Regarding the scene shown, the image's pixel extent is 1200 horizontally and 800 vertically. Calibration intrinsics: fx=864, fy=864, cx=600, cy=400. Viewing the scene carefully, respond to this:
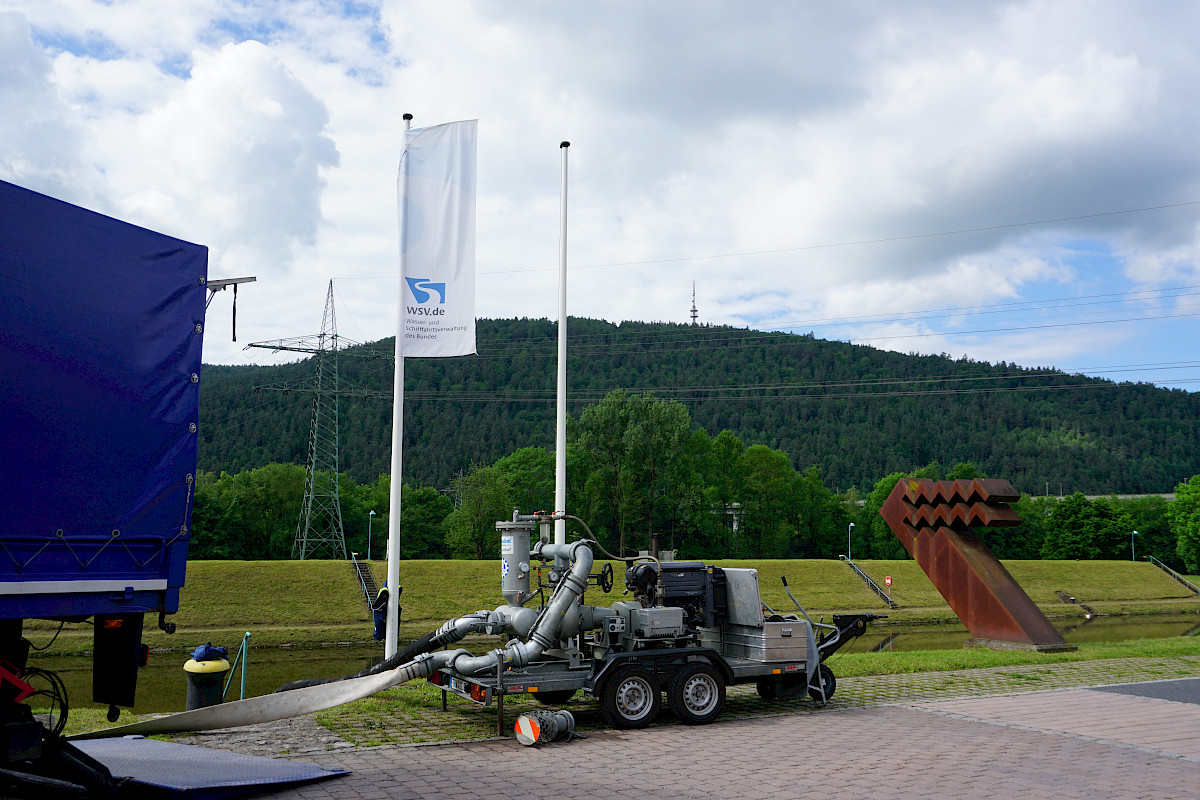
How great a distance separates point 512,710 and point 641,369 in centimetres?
13577

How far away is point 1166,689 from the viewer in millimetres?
13883

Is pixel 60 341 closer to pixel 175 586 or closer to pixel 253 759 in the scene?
pixel 175 586

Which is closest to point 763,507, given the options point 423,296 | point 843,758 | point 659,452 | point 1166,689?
point 659,452

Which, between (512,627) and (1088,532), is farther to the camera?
(1088,532)

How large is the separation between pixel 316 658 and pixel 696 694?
2006 cm

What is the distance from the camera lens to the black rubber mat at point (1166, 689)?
13.1 metres

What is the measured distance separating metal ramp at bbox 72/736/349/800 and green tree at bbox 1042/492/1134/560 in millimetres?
90886

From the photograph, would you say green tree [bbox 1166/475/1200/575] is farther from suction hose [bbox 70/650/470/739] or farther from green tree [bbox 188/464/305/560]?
suction hose [bbox 70/650/470/739]

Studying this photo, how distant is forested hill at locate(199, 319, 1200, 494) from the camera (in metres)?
126

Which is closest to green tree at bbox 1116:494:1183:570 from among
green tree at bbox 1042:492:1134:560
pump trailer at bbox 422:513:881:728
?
green tree at bbox 1042:492:1134:560

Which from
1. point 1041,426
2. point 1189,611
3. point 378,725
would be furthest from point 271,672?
point 1041,426

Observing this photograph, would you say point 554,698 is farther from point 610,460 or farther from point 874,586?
point 610,460

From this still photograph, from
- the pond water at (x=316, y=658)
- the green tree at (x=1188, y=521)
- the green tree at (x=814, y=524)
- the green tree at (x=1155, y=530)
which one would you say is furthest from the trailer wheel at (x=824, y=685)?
the green tree at (x=1155, y=530)

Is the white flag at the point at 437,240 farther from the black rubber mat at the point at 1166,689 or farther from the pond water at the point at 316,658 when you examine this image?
the black rubber mat at the point at 1166,689
